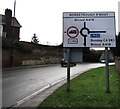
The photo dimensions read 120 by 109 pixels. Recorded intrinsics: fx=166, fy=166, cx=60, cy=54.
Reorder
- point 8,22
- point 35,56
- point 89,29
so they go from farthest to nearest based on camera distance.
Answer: point 8,22, point 35,56, point 89,29

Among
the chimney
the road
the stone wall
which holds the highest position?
the chimney

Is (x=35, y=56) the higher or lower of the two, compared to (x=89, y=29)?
lower

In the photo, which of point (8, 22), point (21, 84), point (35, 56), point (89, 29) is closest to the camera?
point (89, 29)

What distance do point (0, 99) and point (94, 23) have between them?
522 cm

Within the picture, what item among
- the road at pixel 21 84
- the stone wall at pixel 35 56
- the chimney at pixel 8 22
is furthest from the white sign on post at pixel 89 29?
the chimney at pixel 8 22

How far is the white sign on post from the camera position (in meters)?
7.56

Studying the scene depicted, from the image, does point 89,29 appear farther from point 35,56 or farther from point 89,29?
point 35,56

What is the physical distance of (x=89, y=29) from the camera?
7660mm

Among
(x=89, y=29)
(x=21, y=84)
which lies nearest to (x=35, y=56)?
(x=21, y=84)

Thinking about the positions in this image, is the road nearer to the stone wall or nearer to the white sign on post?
the white sign on post

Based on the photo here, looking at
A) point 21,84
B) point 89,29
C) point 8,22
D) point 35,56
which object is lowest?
point 21,84

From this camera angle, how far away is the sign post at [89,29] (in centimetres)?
756

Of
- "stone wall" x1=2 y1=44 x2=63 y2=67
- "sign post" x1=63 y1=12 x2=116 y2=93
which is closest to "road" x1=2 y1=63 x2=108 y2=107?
"sign post" x1=63 y1=12 x2=116 y2=93

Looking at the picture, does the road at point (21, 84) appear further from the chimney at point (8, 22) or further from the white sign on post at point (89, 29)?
the chimney at point (8, 22)
